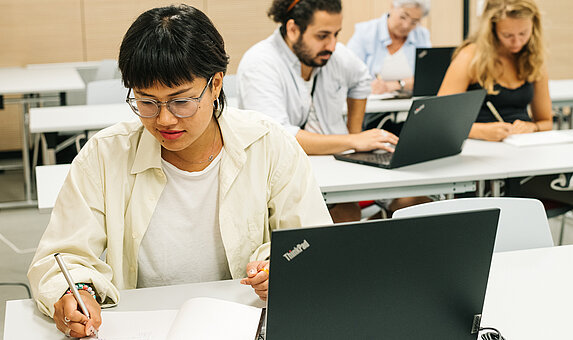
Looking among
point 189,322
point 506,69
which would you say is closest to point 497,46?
point 506,69

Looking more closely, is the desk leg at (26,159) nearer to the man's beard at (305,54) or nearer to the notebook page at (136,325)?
the man's beard at (305,54)

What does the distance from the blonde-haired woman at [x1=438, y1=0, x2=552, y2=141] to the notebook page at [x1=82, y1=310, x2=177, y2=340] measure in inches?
81.0

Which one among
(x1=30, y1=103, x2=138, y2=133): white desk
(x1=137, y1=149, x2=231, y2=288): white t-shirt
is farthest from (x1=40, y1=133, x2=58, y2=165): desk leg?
(x1=137, y1=149, x2=231, y2=288): white t-shirt

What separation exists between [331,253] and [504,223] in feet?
3.15

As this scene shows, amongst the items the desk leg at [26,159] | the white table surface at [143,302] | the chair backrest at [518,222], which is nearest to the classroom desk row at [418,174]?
the chair backrest at [518,222]

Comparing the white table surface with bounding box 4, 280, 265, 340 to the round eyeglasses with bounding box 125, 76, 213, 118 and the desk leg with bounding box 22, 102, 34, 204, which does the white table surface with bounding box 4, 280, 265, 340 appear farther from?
the desk leg with bounding box 22, 102, 34, 204

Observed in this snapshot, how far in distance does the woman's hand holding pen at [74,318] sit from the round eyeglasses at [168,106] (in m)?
0.39

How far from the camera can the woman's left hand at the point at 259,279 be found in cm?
134

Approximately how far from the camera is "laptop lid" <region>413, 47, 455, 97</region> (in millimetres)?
3922

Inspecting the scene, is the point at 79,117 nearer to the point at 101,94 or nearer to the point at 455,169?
the point at 101,94

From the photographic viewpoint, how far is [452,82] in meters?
3.14

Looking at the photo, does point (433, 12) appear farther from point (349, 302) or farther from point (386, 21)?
point (349, 302)

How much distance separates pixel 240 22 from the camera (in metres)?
6.66

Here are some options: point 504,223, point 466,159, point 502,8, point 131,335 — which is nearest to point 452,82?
point 502,8
